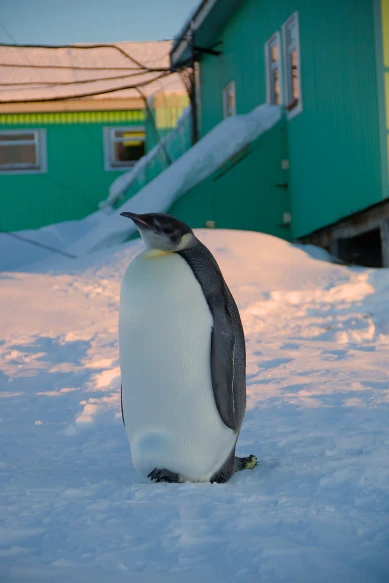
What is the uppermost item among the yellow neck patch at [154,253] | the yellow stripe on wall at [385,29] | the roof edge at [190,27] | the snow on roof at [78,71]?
the snow on roof at [78,71]

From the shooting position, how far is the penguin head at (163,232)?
141 inches

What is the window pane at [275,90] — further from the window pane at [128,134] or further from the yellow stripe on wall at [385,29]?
the window pane at [128,134]

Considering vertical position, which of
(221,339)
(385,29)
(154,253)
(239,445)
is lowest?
(239,445)

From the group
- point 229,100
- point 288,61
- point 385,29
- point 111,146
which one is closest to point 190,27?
point 229,100

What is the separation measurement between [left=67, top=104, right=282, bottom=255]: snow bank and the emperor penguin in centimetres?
834

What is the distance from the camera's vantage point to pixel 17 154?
72.7 feet

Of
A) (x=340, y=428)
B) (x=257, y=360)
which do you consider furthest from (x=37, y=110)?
(x=340, y=428)

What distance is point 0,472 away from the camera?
3824mm

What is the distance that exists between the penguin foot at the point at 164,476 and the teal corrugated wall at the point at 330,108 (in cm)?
625

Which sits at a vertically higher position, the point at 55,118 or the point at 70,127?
the point at 55,118

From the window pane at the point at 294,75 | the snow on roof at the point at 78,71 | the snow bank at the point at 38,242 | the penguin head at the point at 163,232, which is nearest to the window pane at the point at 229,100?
the window pane at the point at 294,75

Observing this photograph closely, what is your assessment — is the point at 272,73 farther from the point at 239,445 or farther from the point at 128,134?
the point at 239,445

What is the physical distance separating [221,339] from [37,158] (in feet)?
61.1

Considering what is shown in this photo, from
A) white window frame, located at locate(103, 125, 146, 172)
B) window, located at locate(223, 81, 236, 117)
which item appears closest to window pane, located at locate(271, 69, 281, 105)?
window, located at locate(223, 81, 236, 117)
